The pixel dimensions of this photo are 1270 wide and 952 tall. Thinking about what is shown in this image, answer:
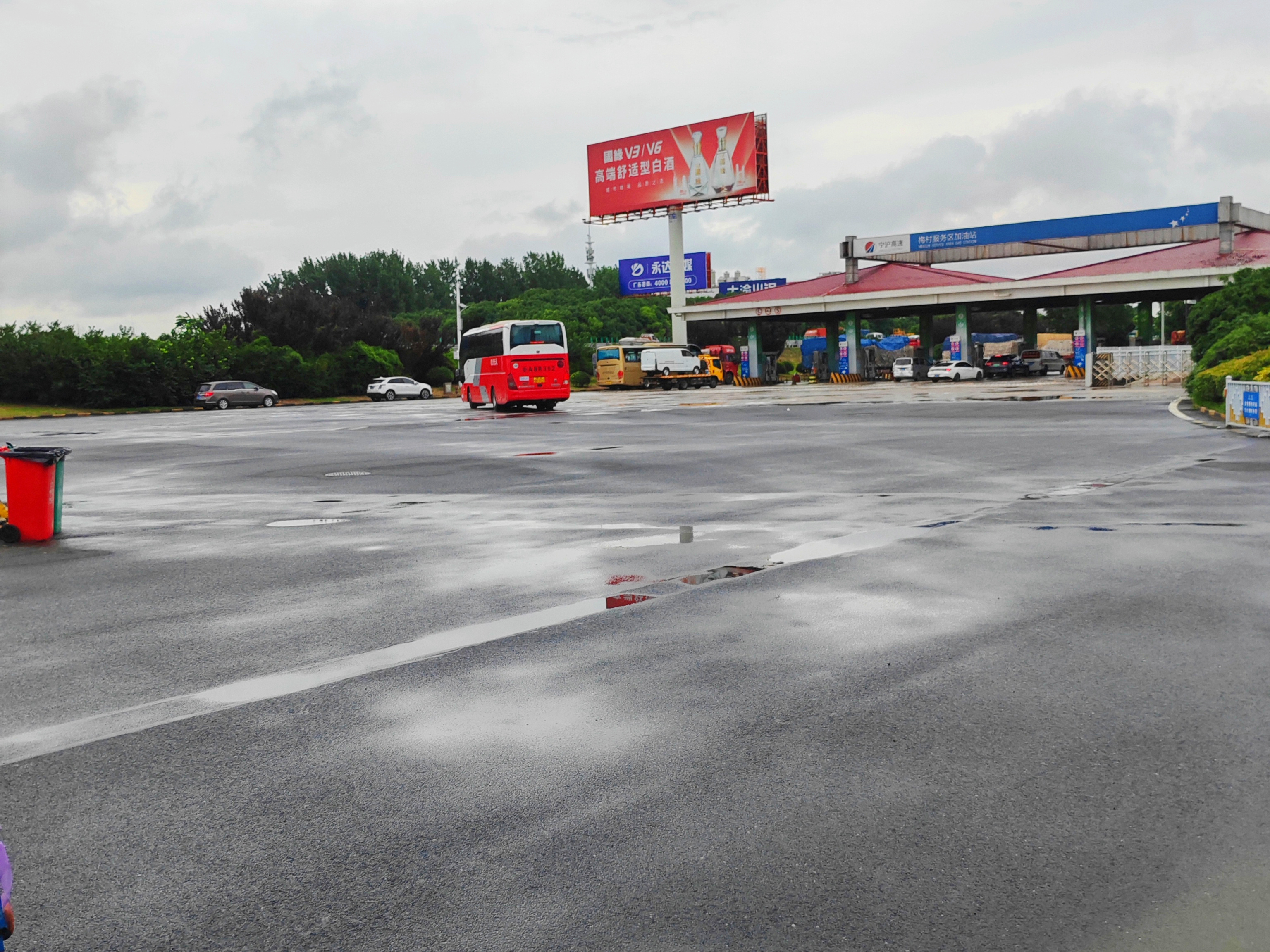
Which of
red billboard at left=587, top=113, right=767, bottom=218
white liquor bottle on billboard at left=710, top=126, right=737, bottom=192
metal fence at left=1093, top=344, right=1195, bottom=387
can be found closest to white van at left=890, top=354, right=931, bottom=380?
red billboard at left=587, top=113, right=767, bottom=218

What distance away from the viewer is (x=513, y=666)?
5742 mm

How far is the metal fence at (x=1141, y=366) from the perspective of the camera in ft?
165

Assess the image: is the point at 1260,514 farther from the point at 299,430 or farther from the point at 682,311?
Answer: the point at 682,311

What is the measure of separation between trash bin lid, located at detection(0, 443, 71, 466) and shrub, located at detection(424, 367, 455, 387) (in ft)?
218

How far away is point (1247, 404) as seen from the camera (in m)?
21.2

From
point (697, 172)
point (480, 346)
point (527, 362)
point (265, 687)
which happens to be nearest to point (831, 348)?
point (697, 172)

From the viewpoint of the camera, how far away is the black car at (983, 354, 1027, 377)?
73375 mm

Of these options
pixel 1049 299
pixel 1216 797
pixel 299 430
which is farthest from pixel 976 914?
pixel 1049 299

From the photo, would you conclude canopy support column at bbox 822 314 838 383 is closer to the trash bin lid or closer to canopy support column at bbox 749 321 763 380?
canopy support column at bbox 749 321 763 380

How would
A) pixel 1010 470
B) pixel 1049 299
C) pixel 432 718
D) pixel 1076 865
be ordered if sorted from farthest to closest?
pixel 1049 299, pixel 1010 470, pixel 432 718, pixel 1076 865

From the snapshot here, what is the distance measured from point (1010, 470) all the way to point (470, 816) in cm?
1245

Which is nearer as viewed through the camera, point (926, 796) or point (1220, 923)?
point (1220, 923)

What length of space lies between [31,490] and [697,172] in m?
67.0

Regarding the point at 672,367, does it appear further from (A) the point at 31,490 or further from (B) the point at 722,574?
(B) the point at 722,574
